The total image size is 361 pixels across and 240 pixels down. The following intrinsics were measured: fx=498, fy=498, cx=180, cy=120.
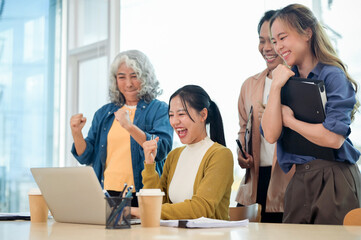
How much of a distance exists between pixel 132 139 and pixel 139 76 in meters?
0.36

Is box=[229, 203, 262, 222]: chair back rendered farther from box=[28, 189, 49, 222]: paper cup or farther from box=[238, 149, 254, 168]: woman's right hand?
box=[28, 189, 49, 222]: paper cup

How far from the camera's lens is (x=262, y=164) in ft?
8.34

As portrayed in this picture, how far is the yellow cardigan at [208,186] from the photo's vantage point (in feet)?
5.91

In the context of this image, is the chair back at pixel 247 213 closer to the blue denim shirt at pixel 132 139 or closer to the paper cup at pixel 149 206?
the blue denim shirt at pixel 132 139

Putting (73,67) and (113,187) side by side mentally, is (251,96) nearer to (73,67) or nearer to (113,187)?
(113,187)

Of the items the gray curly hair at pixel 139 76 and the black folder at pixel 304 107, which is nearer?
the black folder at pixel 304 107

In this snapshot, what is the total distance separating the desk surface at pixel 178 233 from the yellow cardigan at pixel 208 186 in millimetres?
336

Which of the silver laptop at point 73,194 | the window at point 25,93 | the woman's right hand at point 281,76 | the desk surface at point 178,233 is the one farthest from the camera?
the window at point 25,93

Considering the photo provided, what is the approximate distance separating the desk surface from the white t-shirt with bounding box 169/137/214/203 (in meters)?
0.56

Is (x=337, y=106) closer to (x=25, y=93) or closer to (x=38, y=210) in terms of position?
(x=38, y=210)

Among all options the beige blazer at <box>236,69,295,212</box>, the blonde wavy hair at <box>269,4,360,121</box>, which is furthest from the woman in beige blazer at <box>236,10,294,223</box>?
the blonde wavy hair at <box>269,4,360,121</box>

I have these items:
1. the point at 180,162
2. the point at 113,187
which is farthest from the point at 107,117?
the point at 180,162

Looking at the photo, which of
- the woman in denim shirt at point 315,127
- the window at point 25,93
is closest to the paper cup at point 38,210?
the woman in denim shirt at point 315,127

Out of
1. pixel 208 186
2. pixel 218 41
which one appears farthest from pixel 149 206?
pixel 218 41
